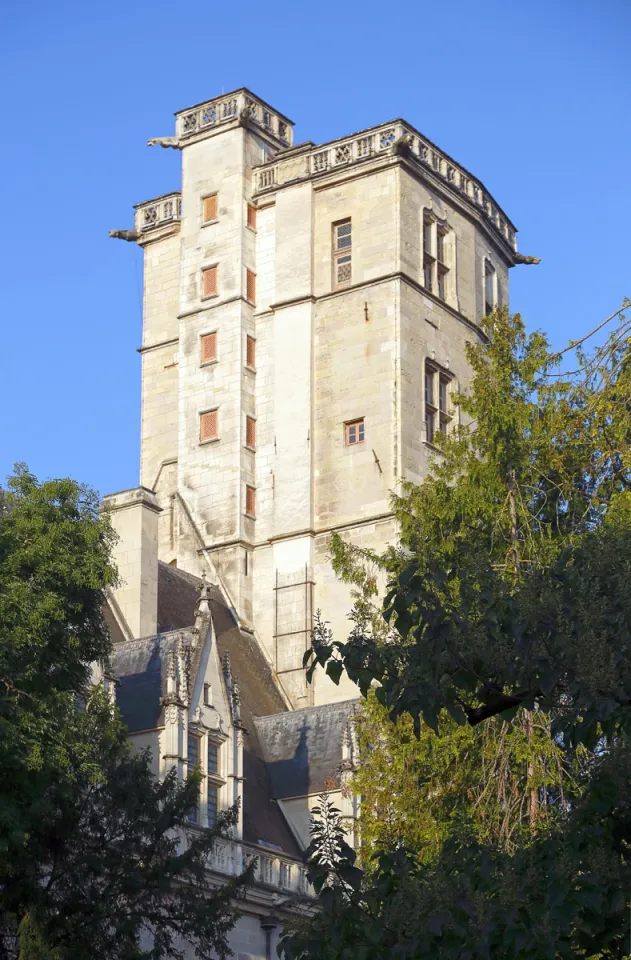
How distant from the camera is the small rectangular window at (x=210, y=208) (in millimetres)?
53719

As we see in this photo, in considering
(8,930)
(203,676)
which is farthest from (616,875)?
(203,676)

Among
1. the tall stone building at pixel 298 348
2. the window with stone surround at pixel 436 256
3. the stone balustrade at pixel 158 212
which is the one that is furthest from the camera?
the stone balustrade at pixel 158 212

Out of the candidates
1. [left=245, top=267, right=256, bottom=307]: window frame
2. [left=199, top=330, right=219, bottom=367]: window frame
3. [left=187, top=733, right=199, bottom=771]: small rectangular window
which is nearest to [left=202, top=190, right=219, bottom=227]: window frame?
[left=245, top=267, right=256, bottom=307]: window frame

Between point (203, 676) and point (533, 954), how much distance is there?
22.7 m

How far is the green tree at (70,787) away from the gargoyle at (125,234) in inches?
1152

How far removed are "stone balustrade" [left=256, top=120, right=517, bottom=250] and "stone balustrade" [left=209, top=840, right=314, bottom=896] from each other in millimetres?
20835

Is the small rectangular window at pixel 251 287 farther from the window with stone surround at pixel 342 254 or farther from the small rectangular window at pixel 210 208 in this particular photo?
the window with stone surround at pixel 342 254

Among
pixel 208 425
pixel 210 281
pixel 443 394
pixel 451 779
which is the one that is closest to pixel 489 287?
pixel 443 394

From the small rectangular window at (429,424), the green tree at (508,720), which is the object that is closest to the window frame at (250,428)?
the small rectangular window at (429,424)

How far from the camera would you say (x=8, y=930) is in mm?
26109

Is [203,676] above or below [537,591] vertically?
above

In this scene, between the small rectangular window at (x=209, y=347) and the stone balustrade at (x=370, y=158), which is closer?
the stone balustrade at (x=370, y=158)

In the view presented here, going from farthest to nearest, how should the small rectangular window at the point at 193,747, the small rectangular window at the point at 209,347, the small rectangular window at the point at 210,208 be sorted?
the small rectangular window at the point at 210,208
the small rectangular window at the point at 209,347
the small rectangular window at the point at 193,747

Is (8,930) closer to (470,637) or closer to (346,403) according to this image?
(470,637)
